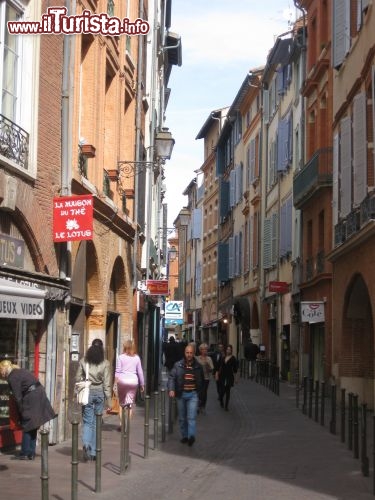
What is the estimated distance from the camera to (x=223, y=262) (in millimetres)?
58562

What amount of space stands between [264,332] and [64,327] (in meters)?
28.9

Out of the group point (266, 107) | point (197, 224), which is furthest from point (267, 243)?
point (197, 224)

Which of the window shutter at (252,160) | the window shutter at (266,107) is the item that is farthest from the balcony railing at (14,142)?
the window shutter at (252,160)

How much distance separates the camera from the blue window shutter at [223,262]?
57.8m

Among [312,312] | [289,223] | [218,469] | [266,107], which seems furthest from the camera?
[266,107]

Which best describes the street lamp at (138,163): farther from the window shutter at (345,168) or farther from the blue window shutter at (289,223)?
the blue window shutter at (289,223)

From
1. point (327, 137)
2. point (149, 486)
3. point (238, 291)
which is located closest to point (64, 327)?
point (149, 486)

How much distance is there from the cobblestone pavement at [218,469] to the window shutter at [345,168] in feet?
19.8

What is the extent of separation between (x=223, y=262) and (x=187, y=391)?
41.3 m

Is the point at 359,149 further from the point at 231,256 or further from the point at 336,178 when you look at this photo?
the point at 231,256

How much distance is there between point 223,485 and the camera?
12.4m

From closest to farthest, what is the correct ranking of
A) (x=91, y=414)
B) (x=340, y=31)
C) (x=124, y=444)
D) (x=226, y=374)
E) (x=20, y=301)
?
1. (x=124, y=444)
2. (x=20, y=301)
3. (x=91, y=414)
4. (x=340, y=31)
5. (x=226, y=374)

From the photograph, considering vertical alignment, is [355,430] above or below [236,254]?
below

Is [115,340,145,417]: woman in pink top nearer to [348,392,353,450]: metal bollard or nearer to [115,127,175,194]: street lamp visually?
[348,392,353,450]: metal bollard
